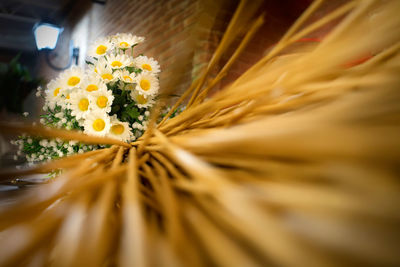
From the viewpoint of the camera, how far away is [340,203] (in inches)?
3.3

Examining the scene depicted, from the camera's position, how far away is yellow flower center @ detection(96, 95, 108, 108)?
26.2 inches

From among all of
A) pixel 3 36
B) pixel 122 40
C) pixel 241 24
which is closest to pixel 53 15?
pixel 3 36

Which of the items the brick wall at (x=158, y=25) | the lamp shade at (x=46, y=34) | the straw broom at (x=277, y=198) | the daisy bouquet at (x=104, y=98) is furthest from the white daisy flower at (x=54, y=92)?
the lamp shade at (x=46, y=34)

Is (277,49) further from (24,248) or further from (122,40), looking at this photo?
(122,40)

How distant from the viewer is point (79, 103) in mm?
686

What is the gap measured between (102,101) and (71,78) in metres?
0.19

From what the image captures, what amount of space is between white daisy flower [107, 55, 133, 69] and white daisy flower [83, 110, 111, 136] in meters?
0.16

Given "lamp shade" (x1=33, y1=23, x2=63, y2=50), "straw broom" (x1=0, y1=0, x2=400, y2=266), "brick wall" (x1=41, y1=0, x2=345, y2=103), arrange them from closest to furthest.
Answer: "straw broom" (x1=0, y1=0, x2=400, y2=266) → "brick wall" (x1=41, y1=0, x2=345, y2=103) → "lamp shade" (x1=33, y1=23, x2=63, y2=50)

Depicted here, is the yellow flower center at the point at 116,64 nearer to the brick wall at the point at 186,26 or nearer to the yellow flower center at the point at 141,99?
the yellow flower center at the point at 141,99

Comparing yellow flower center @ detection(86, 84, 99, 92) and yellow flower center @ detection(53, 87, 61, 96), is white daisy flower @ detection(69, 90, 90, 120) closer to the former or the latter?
yellow flower center @ detection(86, 84, 99, 92)

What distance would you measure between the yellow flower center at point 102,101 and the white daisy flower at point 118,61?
11cm

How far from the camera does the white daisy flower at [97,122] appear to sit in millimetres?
639

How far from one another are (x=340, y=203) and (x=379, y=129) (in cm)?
4

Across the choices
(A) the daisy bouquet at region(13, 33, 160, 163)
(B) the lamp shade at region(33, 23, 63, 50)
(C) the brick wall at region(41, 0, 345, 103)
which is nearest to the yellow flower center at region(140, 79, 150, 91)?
(A) the daisy bouquet at region(13, 33, 160, 163)
